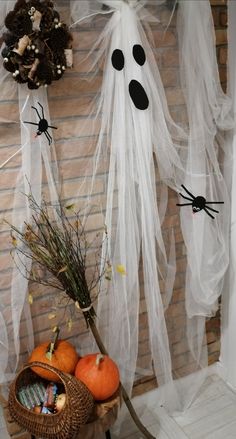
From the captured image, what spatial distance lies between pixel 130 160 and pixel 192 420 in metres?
1.19

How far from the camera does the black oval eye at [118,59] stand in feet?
4.83

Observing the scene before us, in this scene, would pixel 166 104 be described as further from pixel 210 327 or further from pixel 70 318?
pixel 210 327

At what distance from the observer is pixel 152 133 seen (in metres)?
1.58

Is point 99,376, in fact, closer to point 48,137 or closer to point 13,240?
point 13,240

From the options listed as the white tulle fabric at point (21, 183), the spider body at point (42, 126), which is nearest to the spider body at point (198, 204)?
the white tulle fabric at point (21, 183)

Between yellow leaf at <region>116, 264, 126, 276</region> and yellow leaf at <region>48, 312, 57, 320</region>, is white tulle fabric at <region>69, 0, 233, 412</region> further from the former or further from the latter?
yellow leaf at <region>48, 312, 57, 320</region>

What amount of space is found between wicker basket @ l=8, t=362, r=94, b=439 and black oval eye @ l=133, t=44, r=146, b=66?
1.07 m

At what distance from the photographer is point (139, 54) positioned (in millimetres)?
1484

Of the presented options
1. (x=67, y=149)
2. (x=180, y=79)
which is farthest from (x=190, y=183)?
(x=67, y=149)

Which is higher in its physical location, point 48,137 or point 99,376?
point 48,137

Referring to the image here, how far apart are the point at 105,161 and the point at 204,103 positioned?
17.6 inches

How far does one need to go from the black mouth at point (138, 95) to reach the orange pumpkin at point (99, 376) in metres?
0.89

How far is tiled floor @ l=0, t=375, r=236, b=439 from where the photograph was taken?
1.82m

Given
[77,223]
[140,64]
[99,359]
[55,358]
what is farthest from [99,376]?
[140,64]
